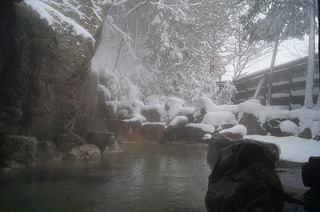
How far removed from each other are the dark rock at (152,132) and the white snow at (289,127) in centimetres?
555

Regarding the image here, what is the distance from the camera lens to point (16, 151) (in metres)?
6.79

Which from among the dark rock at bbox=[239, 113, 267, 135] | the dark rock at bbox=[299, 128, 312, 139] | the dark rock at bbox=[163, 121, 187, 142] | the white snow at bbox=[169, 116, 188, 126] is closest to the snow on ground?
the dark rock at bbox=[299, 128, 312, 139]

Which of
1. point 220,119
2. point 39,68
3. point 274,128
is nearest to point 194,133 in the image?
point 220,119

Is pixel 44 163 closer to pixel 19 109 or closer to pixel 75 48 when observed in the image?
pixel 19 109

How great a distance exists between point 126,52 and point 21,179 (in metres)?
15.6

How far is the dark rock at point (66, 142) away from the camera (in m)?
8.45

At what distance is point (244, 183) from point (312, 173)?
1282mm

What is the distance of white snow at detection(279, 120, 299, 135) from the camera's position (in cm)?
1109

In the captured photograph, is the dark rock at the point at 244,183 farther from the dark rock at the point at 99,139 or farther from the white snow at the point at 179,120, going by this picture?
the white snow at the point at 179,120

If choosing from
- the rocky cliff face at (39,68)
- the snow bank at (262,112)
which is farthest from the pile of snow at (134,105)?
the rocky cliff face at (39,68)

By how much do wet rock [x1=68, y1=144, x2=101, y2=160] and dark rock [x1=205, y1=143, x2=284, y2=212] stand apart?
194 inches

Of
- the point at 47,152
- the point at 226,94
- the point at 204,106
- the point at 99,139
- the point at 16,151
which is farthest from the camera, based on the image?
the point at 226,94

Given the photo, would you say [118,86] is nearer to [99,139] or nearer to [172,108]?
[172,108]

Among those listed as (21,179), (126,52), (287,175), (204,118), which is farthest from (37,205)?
(126,52)
